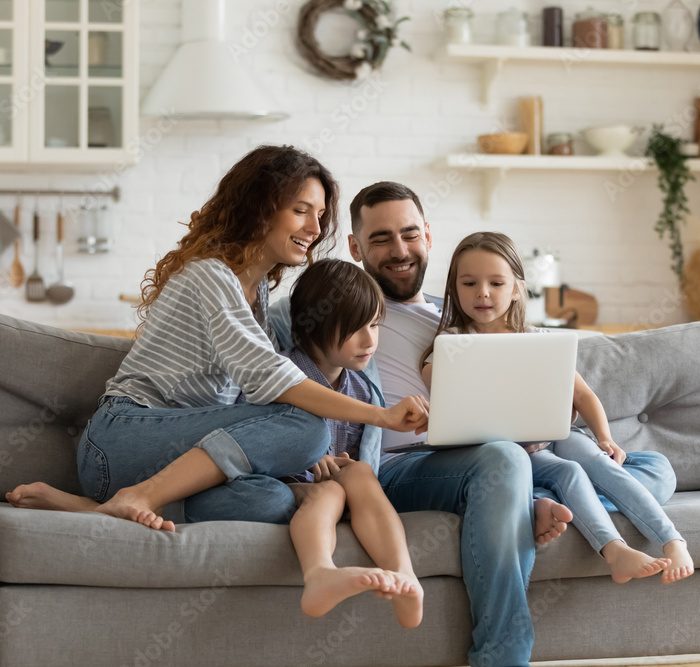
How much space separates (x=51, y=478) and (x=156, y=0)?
2555mm

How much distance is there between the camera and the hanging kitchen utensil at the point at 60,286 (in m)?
4.23

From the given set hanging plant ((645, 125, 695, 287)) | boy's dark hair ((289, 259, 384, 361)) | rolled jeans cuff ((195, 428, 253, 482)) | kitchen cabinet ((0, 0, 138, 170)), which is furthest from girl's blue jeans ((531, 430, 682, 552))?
hanging plant ((645, 125, 695, 287))

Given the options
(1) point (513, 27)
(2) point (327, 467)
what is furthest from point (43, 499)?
(1) point (513, 27)

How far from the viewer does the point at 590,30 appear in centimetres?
438

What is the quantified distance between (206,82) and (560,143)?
1.47 meters

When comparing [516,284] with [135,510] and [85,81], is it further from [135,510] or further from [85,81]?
[85,81]

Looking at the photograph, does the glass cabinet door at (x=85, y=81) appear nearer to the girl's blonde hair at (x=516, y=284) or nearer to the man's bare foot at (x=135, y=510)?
the girl's blonde hair at (x=516, y=284)

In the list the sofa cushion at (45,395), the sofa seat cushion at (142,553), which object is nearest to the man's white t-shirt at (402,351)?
the sofa seat cushion at (142,553)

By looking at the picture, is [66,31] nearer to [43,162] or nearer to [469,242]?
[43,162]

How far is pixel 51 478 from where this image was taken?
2271mm

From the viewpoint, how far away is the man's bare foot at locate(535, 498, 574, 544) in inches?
76.6

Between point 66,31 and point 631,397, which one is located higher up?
point 66,31

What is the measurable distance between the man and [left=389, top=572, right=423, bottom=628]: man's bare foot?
0.17 meters

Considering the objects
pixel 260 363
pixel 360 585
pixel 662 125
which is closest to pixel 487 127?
pixel 662 125
